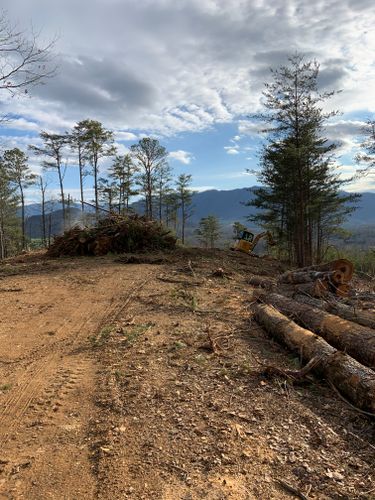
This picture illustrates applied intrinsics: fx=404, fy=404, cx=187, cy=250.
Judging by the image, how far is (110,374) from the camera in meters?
5.07

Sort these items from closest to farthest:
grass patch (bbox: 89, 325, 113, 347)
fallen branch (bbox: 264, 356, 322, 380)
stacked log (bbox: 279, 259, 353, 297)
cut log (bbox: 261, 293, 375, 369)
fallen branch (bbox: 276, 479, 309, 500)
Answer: fallen branch (bbox: 276, 479, 309, 500), fallen branch (bbox: 264, 356, 322, 380), cut log (bbox: 261, 293, 375, 369), grass patch (bbox: 89, 325, 113, 347), stacked log (bbox: 279, 259, 353, 297)

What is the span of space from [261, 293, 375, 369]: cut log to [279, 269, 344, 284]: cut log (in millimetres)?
2352

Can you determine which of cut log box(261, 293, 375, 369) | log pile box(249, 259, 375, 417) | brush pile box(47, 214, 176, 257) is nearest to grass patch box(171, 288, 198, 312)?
log pile box(249, 259, 375, 417)

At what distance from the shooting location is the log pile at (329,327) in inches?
178

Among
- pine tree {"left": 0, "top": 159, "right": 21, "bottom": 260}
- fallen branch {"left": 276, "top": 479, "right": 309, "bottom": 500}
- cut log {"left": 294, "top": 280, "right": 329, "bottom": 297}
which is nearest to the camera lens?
fallen branch {"left": 276, "top": 479, "right": 309, "bottom": 500}

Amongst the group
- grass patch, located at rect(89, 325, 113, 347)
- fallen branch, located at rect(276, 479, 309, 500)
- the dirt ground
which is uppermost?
grass patch, located at rect(89, 325, 113, 347)

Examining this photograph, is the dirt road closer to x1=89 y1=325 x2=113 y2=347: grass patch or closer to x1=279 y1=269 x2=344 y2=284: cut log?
x1=89 y1=325 x2=113 y2=347: grass patch

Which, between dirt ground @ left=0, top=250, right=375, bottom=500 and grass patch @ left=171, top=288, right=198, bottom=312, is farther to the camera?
grass patch @ left=171, top=288, right=198, bottom=312

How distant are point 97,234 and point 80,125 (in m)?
20.5

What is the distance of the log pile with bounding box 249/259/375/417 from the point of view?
452cm

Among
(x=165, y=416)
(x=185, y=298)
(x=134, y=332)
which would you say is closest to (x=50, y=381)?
(x=165, y=416)

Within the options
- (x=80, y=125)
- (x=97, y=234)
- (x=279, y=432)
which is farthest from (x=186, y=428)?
(x=80, y=125)

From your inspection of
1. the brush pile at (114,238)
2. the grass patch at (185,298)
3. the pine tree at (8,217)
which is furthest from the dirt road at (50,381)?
the pine tree at (8,217)

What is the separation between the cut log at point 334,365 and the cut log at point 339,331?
15.8 inches
